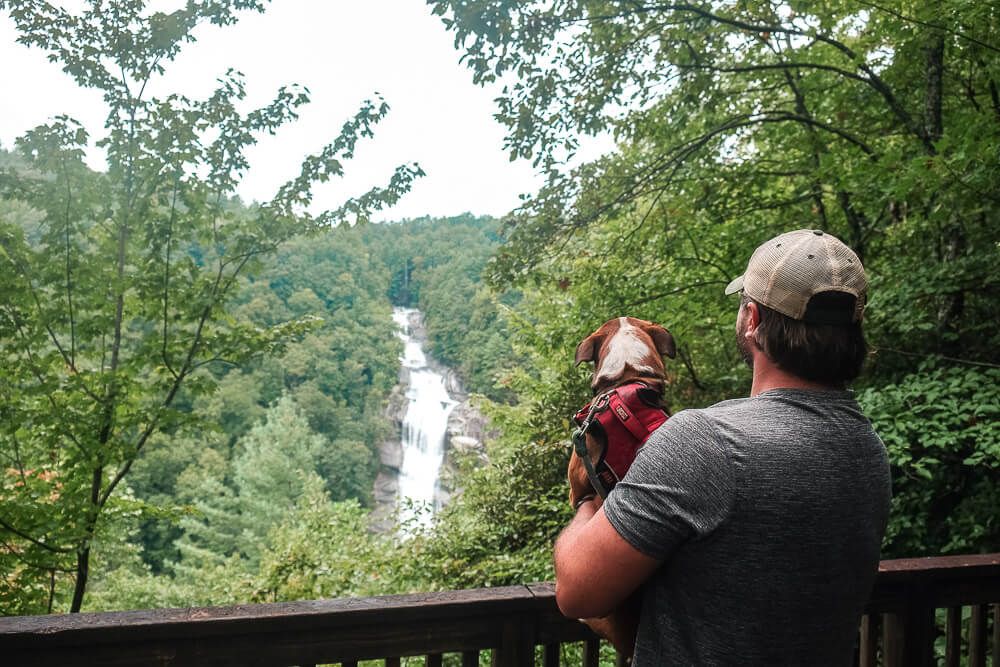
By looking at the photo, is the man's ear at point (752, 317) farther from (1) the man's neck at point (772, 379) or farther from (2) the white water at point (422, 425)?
(2) the white water at point (422, 425)

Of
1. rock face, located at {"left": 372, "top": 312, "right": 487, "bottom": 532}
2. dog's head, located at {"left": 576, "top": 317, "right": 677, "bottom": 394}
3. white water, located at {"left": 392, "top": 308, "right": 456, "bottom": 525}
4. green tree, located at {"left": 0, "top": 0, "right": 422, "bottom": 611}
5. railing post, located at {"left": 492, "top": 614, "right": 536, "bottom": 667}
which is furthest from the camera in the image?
white water, located at {"left": 392, "top": 308, "right": 456, "bottom": 525}

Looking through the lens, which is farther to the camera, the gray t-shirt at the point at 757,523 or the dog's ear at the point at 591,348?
the dog's ear at the point at 591,348

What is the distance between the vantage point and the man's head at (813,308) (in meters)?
0.99

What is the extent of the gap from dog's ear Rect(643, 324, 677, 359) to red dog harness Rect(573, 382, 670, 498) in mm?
276

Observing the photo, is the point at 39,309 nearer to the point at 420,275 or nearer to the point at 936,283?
the point at 936,283

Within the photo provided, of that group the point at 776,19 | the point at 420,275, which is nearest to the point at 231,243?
the point at 776,19

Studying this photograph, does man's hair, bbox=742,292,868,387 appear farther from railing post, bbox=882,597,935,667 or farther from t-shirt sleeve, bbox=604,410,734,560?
railing post, bbox=882,597,935,667

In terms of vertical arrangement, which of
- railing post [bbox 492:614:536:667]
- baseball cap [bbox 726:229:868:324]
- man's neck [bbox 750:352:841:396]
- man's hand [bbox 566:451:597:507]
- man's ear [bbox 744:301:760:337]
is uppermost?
baseball cap [bbox 726:229:868:324]

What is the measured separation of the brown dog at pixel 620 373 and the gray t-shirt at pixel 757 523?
3.6 inches

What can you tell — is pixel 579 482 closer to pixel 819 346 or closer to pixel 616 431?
pixel 616 431

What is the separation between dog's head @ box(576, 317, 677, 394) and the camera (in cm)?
128

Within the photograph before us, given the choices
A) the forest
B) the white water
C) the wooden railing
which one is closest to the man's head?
the wooden railing

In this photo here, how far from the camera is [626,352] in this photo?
4.32ft

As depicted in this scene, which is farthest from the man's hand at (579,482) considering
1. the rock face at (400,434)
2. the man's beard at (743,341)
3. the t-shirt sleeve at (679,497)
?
the rock face at (400,434)
